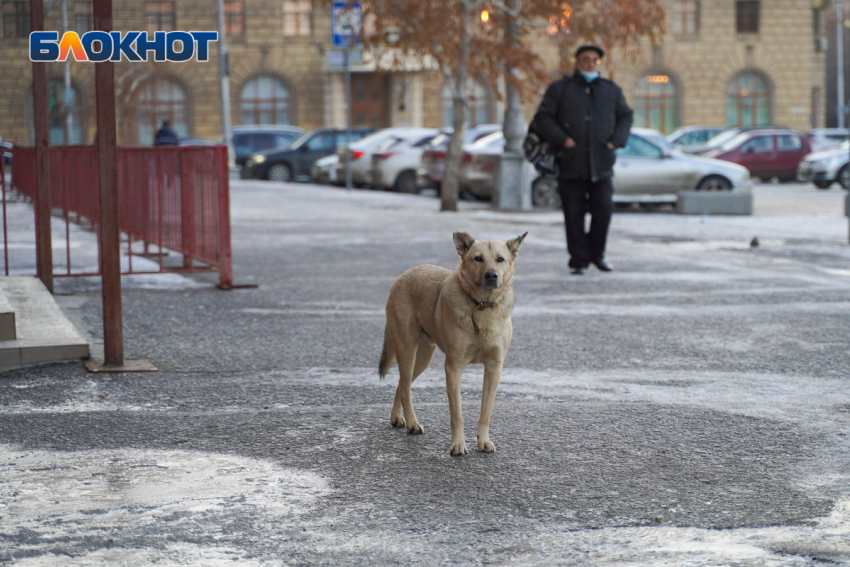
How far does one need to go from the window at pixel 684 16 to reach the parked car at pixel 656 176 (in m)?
33.3

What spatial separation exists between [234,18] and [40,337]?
44.4 metres

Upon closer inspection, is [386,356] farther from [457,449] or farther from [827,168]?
[827,168]

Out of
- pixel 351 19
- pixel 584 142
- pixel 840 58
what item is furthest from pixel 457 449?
pixel 840 58

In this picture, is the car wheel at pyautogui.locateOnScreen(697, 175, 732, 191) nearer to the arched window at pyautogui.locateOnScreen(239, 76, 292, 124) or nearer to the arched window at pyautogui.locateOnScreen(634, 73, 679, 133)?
the arched window at pyautogui.locateOnScreen(239, 76, 292, 124)

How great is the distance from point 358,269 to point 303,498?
7566 millimetres

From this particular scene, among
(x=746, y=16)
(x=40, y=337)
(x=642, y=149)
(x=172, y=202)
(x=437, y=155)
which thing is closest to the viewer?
(x=40, y=337)

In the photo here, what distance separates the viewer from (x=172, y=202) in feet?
37.1

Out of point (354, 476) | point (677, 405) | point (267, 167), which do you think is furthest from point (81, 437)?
point (267, 167)

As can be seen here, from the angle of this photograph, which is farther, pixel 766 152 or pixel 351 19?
pixel 766 152

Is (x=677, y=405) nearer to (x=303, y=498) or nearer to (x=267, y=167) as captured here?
(x=303, y=498)

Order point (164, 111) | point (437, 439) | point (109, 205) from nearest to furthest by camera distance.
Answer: point (437, 439)
point (109, 205)
point (164, 111)

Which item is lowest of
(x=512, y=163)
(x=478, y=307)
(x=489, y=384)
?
(x=489, y=384)

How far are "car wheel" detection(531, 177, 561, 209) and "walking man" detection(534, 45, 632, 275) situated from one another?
10338 mm

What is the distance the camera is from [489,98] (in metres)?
51.6
